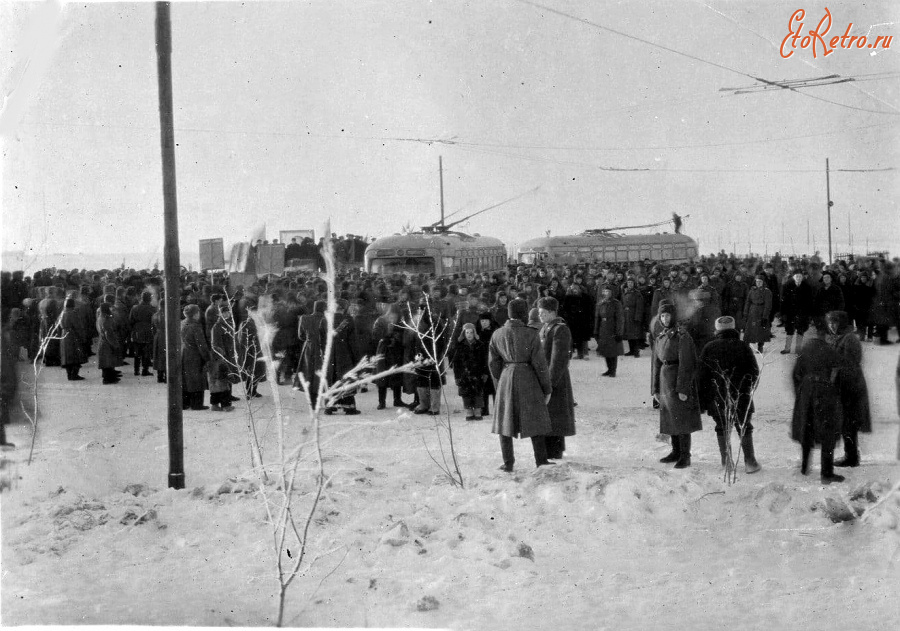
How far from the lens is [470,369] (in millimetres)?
9367

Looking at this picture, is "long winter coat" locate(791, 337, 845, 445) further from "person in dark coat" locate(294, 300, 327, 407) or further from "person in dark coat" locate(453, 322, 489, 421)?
"person in dark coat" locate(294, 300, 327, 407)

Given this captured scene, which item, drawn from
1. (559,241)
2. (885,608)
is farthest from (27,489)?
(559,241)

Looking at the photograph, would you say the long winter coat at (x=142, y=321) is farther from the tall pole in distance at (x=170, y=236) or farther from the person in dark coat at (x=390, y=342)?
the tall pole in distance at (x=170, y=236)

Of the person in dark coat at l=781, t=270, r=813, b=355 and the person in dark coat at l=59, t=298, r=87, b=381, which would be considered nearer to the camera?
the person in dark coat at l=59, t=298, r=87, b=381

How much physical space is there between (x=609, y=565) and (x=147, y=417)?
6.50m

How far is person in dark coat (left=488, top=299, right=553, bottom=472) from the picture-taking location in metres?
6.84

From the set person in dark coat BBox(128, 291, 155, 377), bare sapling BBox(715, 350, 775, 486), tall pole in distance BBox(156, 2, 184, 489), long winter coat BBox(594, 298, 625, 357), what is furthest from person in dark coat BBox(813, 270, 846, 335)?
person in dark coat BBox(128, 291, 155, 377)

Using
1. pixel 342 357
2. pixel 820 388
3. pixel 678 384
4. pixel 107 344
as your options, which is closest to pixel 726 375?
pixel 678 384

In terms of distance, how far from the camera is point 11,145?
234 inches

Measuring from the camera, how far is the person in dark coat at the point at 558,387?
23.1 feet

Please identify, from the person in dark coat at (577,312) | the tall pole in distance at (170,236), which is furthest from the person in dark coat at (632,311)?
the tall pole in distance at (170,236)

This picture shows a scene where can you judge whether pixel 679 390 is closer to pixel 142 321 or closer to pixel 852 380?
pixel 852 380

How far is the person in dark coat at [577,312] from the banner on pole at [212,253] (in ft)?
17.5

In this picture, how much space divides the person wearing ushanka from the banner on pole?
739 centimetres
